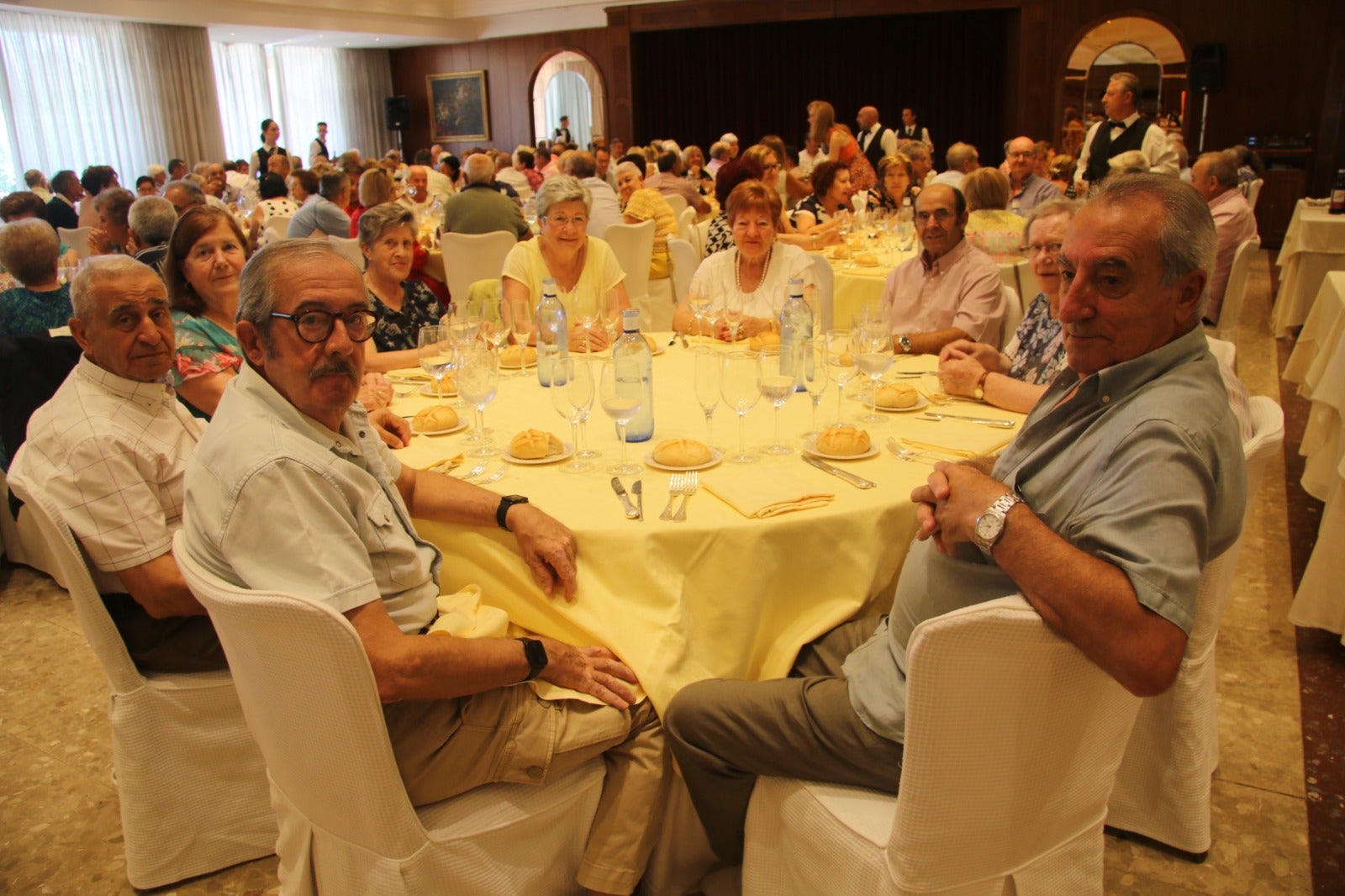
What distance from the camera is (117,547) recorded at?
195 cm

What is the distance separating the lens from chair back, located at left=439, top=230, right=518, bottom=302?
604 centimetres

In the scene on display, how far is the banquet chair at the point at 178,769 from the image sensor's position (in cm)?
206

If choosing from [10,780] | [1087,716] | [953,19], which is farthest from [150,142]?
[1087,716]

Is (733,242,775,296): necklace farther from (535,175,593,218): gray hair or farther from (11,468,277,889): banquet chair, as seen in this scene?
(11,468,277,889): banquet chair

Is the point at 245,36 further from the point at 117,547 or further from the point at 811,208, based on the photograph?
the point at 117,547

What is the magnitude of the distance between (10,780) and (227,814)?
0.90m

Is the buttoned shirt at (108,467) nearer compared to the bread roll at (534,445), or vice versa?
the buttoned shirt at (108,467)

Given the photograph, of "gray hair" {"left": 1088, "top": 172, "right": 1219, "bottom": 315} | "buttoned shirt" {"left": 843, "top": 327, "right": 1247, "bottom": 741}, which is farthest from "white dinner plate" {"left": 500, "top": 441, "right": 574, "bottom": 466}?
"gray hair" {"left": 1088, "top": 172, "right": 1219, "bottom": 315}

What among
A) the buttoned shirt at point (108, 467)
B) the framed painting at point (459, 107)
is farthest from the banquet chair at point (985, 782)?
the framed painting at point (459, 107)

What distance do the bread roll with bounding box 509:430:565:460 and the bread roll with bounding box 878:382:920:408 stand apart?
2.81 ft

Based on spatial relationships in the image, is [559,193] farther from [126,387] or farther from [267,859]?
[267,859]

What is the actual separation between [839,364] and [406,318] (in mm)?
1966

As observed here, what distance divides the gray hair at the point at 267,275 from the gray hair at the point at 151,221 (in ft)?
10.8

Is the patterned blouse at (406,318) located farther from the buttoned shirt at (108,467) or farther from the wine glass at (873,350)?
the wine glass at (873,350)
